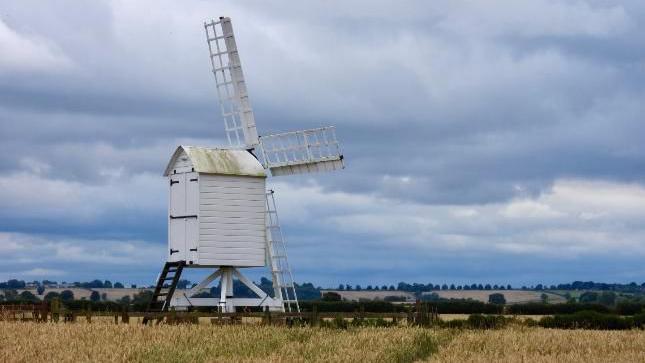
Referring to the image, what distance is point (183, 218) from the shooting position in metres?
41.8

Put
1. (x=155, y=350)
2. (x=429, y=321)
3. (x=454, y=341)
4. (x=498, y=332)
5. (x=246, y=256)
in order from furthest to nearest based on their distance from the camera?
1. (x=246, y=256)
2. (x=429, y=321)
3. (x=498, y=332)
4. (x=454, y=341)
5. (x=155, y=350)

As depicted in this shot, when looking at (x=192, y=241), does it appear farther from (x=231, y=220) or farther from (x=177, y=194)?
(x=177, y=194)

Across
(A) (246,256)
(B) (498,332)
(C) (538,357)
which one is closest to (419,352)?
(C) (538,357)

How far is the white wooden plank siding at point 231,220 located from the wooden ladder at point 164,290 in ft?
4.85

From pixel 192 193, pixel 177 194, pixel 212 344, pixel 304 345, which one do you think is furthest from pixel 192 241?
pixel 304 345

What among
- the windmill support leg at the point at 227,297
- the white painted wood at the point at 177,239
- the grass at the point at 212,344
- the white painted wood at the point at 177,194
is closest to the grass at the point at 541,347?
the grass at the point at 212,344

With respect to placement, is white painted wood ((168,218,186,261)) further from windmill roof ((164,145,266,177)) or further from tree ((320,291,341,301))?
tree ((320,291,341,301))

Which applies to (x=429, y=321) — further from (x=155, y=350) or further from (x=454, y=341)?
(x=155, y=350)

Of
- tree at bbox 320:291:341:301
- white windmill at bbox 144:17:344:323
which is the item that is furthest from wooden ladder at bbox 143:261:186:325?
tree at bbox 320:291:341:301

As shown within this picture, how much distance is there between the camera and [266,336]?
3278 cm

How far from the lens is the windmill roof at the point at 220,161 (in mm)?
41812

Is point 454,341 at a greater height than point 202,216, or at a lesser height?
lesser

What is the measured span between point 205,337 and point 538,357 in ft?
32.3

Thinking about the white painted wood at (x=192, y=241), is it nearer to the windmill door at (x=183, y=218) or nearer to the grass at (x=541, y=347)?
the windmill door at (x=183, y=218)
